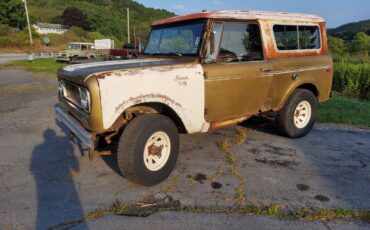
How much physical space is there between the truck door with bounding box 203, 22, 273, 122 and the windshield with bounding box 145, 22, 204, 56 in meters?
0.27

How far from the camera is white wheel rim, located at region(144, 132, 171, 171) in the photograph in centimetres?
384

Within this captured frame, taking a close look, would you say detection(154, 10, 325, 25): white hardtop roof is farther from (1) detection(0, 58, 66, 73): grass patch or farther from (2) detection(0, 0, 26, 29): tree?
(2) detection(0, 0, 26, 29): tree

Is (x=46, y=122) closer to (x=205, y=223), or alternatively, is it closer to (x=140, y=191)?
(x=140, y=191)

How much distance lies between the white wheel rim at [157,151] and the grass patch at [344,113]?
440cm

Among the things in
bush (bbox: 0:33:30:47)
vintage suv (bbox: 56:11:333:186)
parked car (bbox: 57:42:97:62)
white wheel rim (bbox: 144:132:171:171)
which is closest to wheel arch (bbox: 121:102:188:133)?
Answer: vintage suv (bbox: 56:11:333:186)

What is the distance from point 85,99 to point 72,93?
2.47ft

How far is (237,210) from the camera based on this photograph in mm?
3322

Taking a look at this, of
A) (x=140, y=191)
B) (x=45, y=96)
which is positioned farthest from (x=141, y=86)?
(x=45, y=96)

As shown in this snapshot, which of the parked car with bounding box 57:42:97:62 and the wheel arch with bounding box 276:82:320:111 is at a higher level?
the parked car with bounding box 57:42:97:62

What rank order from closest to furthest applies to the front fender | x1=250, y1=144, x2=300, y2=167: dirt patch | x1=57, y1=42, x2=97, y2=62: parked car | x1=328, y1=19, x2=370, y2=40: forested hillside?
the front fender, x1=250, y1=144, x2=300, y2=167: dirt patch, x1=57, y1=42, x2=97, y2=62: parked car, x1=328, y1=19, x2=370, y2=40: forested hillside

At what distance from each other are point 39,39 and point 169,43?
52309 millimetres

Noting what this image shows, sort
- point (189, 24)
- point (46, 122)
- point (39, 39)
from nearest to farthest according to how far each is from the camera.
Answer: point (189, 24)
point (46, 122)
point (39, 39)

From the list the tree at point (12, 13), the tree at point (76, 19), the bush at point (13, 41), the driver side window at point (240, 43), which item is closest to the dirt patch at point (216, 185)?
the driver side window at point (240, 43)

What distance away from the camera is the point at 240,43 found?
4.57 meters
